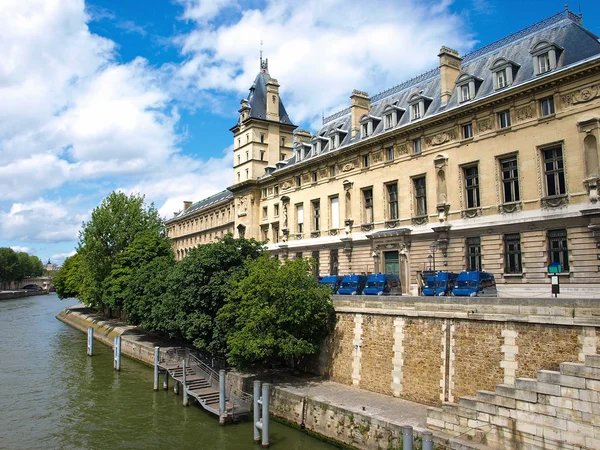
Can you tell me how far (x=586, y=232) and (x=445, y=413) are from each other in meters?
Answer: 12.9

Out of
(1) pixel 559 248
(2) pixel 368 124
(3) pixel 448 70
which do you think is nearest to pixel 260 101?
(2) pixel 368 124

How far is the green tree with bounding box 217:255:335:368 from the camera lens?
2236cm

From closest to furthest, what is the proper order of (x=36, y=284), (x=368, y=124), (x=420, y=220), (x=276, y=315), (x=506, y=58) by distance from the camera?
1. (x=276, y=315)
2. (x=506, y=58)
3. (x=420, y=220)
4. (x=368, y=124)
5. (x=36, y=284)

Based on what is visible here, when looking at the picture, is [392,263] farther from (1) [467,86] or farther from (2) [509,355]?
(2) [509,355]

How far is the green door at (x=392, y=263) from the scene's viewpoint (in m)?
32.8

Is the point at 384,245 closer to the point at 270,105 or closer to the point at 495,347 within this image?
the point at 495,347

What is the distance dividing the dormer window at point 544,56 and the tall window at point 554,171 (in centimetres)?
428

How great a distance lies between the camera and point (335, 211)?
38.9 metres

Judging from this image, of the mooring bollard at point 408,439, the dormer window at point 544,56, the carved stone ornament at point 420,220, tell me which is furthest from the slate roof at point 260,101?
the mooring bollard at point 408,439

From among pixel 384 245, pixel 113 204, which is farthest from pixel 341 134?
pixel 113 204

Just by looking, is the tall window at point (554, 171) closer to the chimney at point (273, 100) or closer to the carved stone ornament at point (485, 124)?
the carved stone ornament at point (485, 124)

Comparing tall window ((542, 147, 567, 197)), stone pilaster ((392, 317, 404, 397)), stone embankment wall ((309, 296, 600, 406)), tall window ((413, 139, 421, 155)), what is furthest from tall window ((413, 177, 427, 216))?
stone pilaster ((392, 317, 404, 397))

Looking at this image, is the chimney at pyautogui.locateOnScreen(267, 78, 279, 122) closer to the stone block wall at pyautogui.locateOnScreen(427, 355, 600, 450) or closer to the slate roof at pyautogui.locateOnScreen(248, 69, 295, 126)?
the slate roof at pyautogui.locateOnScreen(248, 69, 295, 126)

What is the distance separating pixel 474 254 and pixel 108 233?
40490mm
